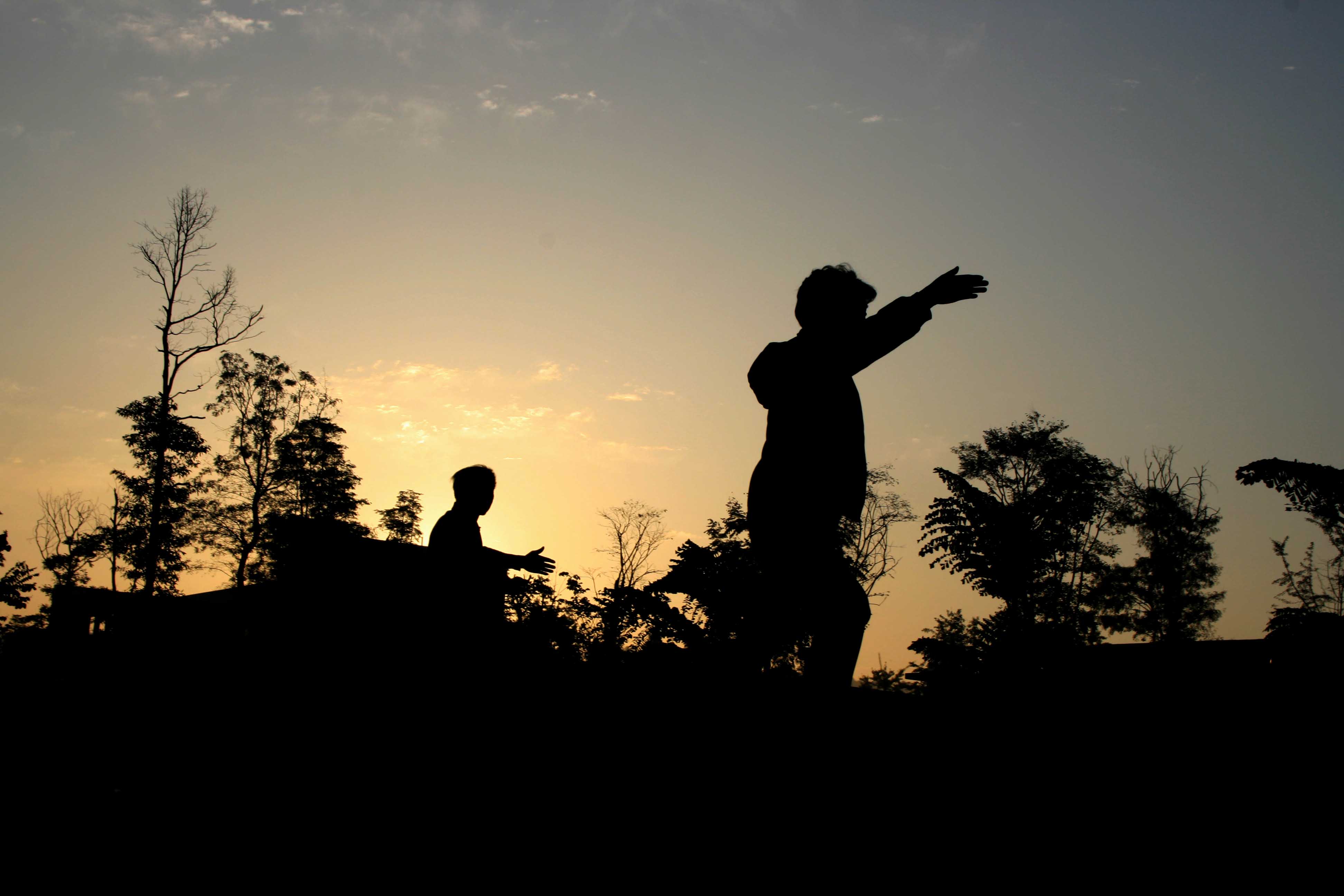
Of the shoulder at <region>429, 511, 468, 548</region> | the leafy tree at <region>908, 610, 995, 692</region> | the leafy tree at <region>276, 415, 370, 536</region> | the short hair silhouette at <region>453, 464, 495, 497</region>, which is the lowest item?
the leafy tree at <region>908, 610, 995, 692</region>

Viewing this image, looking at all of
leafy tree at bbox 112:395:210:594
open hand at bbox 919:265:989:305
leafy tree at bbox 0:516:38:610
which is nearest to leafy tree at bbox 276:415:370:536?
leafy tree at bbox 112:395:210:594

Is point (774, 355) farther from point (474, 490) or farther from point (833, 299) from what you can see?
point (474, 490)

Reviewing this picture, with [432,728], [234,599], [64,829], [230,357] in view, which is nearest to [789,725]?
[432,728]

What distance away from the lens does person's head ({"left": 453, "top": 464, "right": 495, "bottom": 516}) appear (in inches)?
229

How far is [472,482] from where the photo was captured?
19.3 feet

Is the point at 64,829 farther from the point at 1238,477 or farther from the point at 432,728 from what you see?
the point at 1238,477

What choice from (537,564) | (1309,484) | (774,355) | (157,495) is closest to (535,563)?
(537,564)

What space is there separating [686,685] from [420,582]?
97.5 inches

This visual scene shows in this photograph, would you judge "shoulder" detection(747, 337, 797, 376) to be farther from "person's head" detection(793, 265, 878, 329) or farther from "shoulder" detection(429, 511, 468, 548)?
"shoulder" detection(429, 511, 468, 548)

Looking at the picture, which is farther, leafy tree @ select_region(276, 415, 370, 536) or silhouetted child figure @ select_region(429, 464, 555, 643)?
leafy tree @ select_region(276, 415, 370, 536)

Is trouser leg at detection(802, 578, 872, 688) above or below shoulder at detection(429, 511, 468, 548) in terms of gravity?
below

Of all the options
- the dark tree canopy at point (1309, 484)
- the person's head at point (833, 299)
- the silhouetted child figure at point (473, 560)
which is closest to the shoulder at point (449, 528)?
the silhouetted child figure at point (473, 560)

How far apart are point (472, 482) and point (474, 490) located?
→ 0.07 meters

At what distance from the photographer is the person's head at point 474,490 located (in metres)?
5.81
